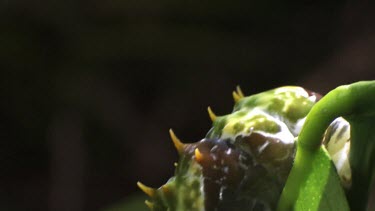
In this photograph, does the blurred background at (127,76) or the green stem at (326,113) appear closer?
the green stem at (326,113)

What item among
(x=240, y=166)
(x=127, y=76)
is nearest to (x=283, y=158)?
(x=240, y=166)

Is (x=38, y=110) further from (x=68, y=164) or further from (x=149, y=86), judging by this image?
(x=149, y=86)

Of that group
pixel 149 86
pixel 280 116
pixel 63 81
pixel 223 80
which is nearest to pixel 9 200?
pixel 63 81

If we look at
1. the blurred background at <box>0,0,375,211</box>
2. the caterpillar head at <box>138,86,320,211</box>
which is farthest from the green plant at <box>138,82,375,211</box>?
the blurred background at <box>0,0,375,211</box>

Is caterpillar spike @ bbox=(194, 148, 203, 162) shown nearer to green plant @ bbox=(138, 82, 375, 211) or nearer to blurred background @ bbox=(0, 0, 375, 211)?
green plant @ bbox=(138, 82, 375, 211)

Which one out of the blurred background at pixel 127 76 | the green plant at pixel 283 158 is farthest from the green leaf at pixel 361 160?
the blurred background at pixel 127 76

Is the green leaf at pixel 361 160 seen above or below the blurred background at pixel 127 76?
above

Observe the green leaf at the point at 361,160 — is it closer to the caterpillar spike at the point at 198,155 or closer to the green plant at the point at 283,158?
the green plant at the point at 283,158
